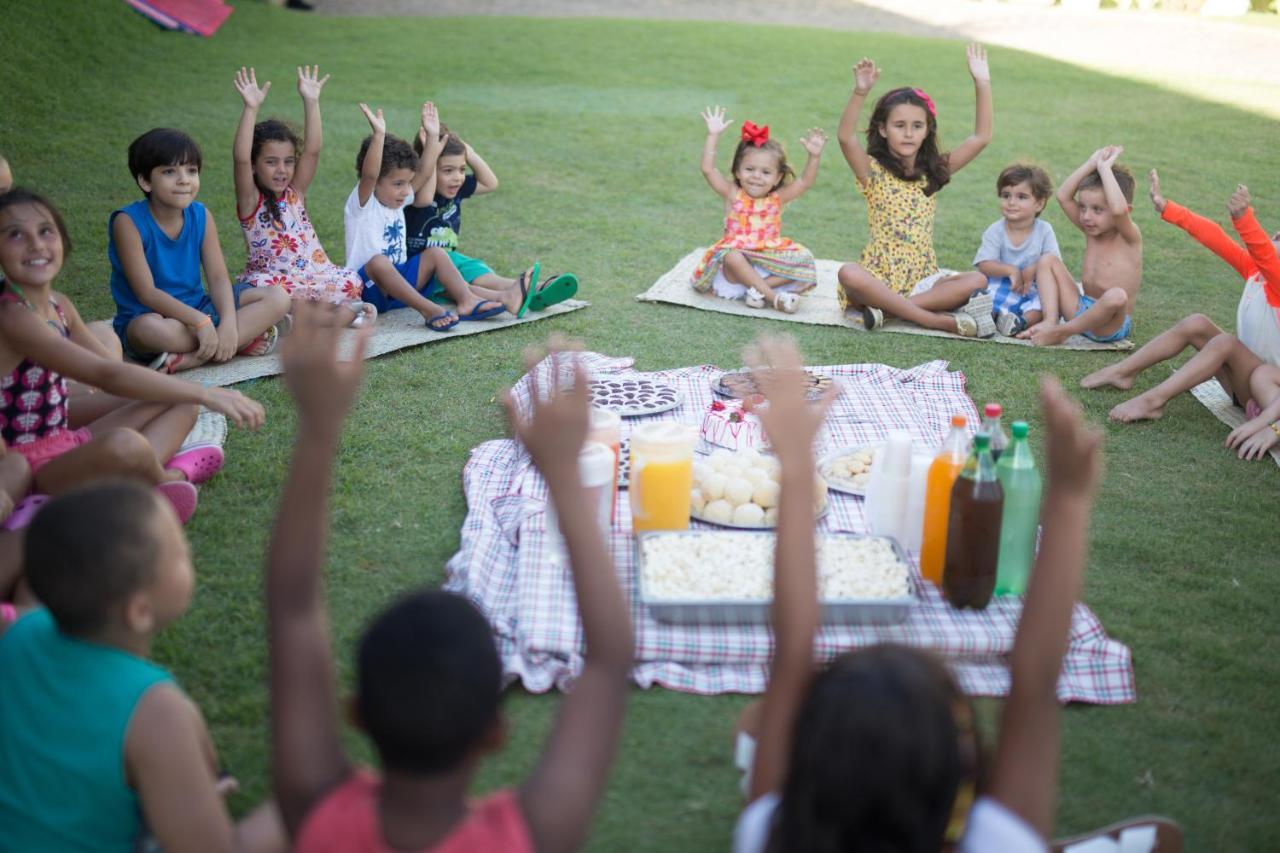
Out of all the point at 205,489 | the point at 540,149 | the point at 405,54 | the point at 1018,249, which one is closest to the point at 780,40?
the point at 405,54

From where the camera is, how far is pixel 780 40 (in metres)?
13.4

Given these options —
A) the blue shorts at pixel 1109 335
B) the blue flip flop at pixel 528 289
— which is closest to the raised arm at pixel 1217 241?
the blue shorts at pixel 1109 335

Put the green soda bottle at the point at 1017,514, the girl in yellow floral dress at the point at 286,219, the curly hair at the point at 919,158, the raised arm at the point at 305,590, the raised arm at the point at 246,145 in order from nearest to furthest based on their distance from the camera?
the raised arm at the point at 305,590 < the green soda bottle at the point at 1017,514 < the raised arm at the point at 246,145 < the girl in yellow floral dress at the point at 286,219 < the curly hair at the point at 919,158

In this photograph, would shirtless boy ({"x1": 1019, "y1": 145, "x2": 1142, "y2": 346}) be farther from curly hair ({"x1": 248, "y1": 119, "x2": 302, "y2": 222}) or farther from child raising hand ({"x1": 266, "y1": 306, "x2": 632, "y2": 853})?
child raising hand ({"x1": 266, "y1": 306, "x2": 632, "y2": 853})

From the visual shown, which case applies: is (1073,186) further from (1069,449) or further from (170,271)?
(1069,449)

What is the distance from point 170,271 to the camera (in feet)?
14.7

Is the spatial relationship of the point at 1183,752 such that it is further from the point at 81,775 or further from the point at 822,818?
the point at 81,775

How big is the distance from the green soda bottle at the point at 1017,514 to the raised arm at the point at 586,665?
4.57 ft

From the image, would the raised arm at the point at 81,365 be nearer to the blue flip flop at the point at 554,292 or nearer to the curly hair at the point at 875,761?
the curly hair at the point at 875,761

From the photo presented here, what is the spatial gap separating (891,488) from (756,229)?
3.13m

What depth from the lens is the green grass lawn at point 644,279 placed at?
2.57m

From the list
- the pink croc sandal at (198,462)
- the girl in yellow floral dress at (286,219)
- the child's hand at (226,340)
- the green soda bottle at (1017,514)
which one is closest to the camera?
the green soda bottle at (1017,514)

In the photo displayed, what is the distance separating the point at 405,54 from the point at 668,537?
10187 mm

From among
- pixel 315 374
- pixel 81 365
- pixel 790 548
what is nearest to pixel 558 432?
pixel 315 374
